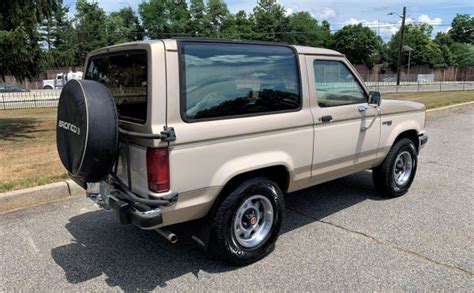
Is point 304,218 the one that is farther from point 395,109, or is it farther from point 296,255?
point 395,109

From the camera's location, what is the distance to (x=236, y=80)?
3.56 m

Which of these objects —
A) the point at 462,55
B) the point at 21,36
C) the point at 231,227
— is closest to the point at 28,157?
the point at 21,36

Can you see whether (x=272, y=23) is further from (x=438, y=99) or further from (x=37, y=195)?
(x=37, y=195)

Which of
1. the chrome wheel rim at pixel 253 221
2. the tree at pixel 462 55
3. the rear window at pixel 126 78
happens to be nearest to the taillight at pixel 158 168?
the rear window at pixel 126 78

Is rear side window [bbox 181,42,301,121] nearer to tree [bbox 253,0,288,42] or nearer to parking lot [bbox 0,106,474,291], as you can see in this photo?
parking lot [bbox 0,106,474,291]

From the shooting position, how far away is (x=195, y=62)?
3.31 m

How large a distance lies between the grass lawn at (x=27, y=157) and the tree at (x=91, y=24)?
62499 mm

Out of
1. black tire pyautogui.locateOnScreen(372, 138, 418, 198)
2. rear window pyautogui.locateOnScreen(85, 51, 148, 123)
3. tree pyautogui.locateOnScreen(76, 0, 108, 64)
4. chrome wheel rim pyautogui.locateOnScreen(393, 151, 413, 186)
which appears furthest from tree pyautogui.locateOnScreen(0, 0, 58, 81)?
tree pyautogui.locateOnScreen(76, 0, 108, 64)

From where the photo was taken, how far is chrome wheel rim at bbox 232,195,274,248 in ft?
12.2

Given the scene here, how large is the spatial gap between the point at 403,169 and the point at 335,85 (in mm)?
1898

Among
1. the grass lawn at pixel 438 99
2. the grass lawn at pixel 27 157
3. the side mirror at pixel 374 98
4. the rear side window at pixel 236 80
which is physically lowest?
the grass lawn at pixel 27 157

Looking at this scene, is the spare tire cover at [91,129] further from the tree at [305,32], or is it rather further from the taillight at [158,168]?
the tree at [305,32]

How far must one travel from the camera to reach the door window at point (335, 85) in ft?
14.0

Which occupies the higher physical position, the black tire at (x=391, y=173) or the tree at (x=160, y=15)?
the tree at (x=160, y=15)
